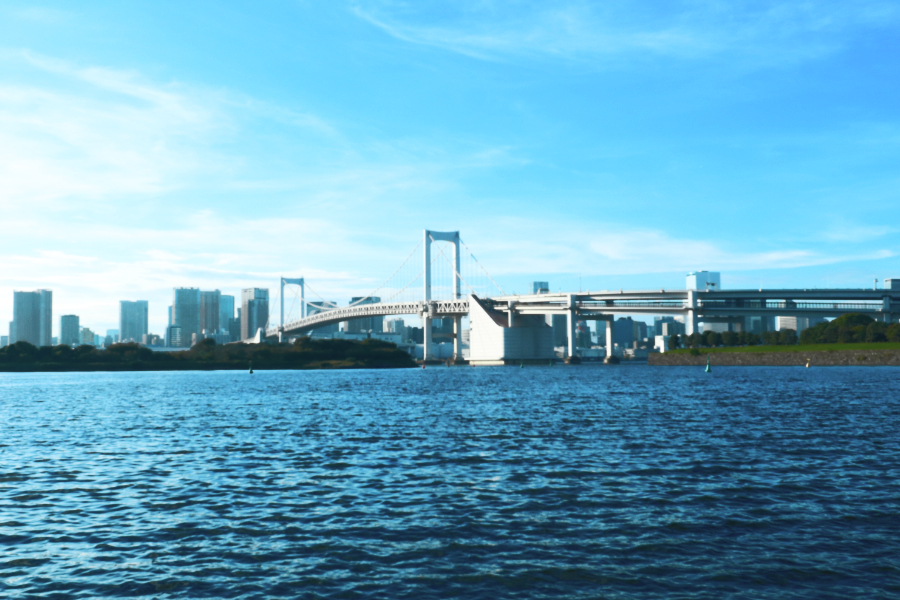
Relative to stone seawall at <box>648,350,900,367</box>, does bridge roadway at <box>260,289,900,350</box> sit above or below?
above

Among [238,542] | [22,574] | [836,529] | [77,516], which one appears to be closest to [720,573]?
[836,529]

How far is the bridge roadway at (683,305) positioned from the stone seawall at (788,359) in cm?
1086

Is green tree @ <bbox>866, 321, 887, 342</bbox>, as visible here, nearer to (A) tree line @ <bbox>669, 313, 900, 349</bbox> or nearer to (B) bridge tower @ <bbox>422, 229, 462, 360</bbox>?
(A) tree line @ <bbox>669, 313, 900, 349</bbox>

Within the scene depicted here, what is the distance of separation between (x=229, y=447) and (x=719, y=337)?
11300 centimetres

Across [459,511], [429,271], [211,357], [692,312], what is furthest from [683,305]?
[459,511]

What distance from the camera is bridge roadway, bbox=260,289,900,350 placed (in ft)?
405

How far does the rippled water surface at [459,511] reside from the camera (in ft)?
28.9

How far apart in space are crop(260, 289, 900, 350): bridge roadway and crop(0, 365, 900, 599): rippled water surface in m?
105

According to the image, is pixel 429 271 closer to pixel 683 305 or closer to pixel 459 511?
pixel 683 305

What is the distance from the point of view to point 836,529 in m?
10.9

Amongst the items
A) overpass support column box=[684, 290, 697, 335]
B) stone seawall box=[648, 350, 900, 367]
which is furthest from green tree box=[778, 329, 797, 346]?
overpass support column box=[684, 290, 697, 335]

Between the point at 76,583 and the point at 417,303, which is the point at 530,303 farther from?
the point at 76,583

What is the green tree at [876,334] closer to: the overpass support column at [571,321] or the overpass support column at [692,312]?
the overpass support column at [692,312]

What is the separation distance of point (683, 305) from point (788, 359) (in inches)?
1187
